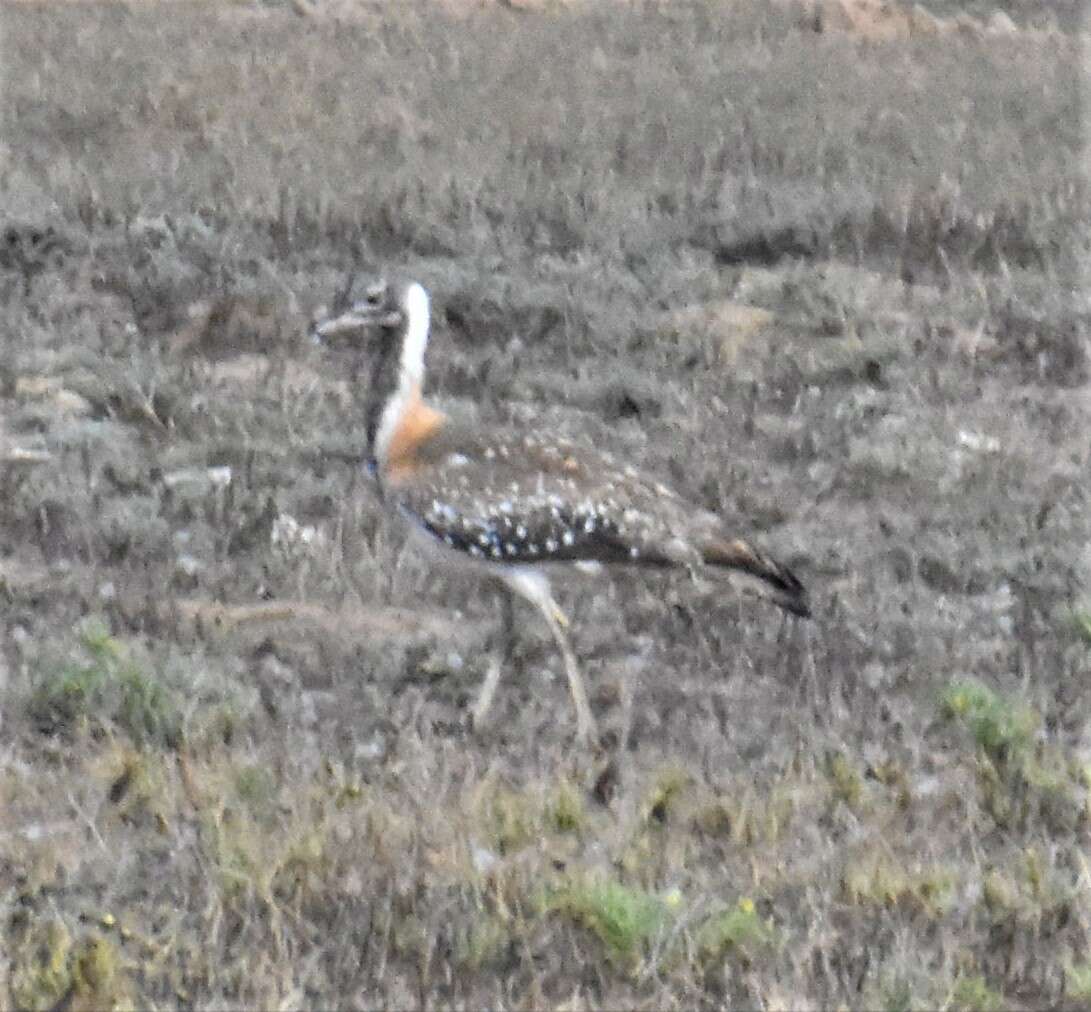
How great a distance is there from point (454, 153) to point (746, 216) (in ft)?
7.32

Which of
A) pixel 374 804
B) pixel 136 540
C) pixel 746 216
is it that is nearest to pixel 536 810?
pixel 374 804

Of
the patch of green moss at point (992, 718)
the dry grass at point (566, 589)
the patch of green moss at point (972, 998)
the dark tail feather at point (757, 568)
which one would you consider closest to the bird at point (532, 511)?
the dark tail feather at point (757, 568)

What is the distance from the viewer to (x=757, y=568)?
7.29 metres

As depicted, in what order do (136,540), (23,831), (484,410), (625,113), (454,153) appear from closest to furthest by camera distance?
(23,831) → (136,540) → (484,410) → (454,153) → (625,113)

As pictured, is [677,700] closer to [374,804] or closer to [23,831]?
[374,804]

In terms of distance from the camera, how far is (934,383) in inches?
445

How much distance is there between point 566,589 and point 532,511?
1092 millimetres

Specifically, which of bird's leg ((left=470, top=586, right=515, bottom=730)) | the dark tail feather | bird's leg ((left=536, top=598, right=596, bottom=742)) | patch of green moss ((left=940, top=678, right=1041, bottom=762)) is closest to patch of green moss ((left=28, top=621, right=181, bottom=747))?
bird's leg ((left=470, top=586, right=515, bottom=730))

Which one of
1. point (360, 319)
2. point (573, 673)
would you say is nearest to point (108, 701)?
point (573, 673)

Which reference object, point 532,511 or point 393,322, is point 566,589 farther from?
point 393,322

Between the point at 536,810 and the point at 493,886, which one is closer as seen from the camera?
the point at 493,886

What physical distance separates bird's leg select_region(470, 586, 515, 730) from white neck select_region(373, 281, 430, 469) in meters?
0.65

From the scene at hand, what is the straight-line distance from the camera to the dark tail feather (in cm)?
728

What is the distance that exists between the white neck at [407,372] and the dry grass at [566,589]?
696 mm
